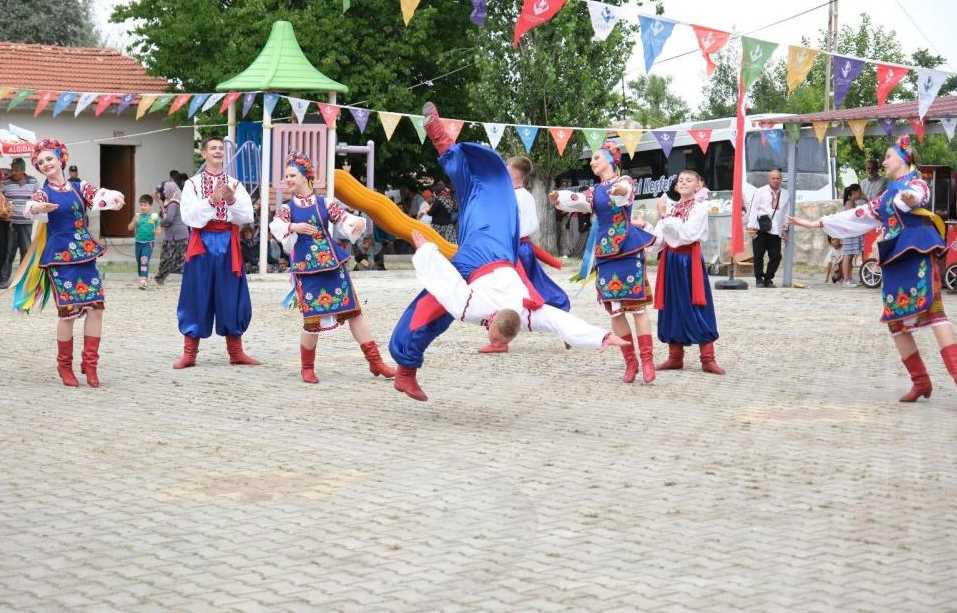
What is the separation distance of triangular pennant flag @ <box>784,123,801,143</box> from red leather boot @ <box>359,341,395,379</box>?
1163 centimetres

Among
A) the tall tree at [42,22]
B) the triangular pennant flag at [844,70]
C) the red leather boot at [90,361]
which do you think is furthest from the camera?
the tall tree at [42,22]

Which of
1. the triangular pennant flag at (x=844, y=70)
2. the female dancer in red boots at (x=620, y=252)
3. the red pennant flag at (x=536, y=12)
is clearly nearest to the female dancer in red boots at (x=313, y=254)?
the female dancer in red boots at (x=620, y=252)

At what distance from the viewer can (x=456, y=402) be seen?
9.12 m

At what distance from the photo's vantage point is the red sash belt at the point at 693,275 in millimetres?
10383

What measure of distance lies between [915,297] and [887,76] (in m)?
5.19

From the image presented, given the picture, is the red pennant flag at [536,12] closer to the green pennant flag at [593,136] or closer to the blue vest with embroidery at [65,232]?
the blue vest with embroidery at [65,232]

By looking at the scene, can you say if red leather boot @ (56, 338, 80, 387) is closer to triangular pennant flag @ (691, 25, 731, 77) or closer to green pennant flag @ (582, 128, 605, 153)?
triangular pennant flag @ (691, 25, 731, 77)

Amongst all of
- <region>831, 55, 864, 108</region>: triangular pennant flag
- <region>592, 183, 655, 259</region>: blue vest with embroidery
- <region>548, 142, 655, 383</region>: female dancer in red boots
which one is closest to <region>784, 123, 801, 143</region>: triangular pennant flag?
<region>831, 55, 864, 108</region>: triangular pennant flag

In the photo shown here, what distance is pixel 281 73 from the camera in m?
21.0

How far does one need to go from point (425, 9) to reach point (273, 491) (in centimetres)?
2419

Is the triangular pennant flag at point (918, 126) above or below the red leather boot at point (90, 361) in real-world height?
above

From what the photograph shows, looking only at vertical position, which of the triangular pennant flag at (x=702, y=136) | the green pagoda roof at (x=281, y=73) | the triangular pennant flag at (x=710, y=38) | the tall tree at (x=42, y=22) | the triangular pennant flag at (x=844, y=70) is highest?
the tall tree at (x=42, y=22)

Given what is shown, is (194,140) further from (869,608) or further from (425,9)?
(869,608)

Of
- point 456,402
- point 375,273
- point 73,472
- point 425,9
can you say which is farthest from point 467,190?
point 425,9
